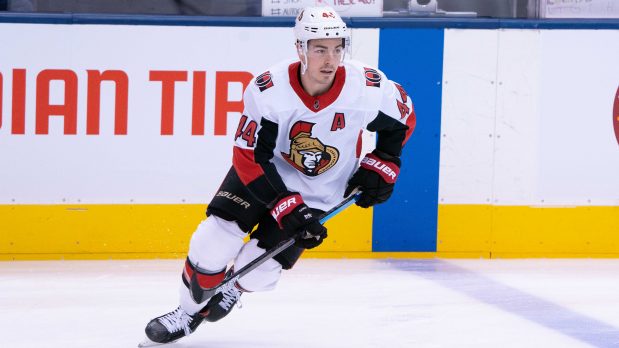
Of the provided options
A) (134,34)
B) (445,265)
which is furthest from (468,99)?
(134,34)

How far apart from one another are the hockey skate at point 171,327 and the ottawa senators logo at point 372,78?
0.87 meters

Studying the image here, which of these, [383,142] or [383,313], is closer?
[383,142]

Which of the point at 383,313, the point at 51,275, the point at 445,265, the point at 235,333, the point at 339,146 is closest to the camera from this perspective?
the point at 339,146

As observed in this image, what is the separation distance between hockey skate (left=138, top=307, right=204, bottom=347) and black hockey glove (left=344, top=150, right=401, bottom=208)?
0.63m

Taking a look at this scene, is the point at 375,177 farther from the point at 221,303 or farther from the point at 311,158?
Result: the point at 221,303

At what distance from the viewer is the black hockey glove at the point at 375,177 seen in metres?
3.37

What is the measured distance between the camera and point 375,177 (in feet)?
11.1

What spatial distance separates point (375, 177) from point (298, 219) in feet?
1.10

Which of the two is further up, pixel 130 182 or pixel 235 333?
pixel 130 182

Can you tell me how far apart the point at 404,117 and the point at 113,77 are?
79.4 inches

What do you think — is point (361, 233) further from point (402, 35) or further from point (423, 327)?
point (423, 327)

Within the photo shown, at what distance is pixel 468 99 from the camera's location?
5.17 meters

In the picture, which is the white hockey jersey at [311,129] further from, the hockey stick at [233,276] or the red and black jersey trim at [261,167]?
the hockey stick at [233,276]

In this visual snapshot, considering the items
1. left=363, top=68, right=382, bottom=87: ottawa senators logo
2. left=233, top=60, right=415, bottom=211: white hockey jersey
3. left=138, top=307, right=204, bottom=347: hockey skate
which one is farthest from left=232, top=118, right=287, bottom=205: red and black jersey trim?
left=138, top=307, right=204, bottom=347: hockey skate
